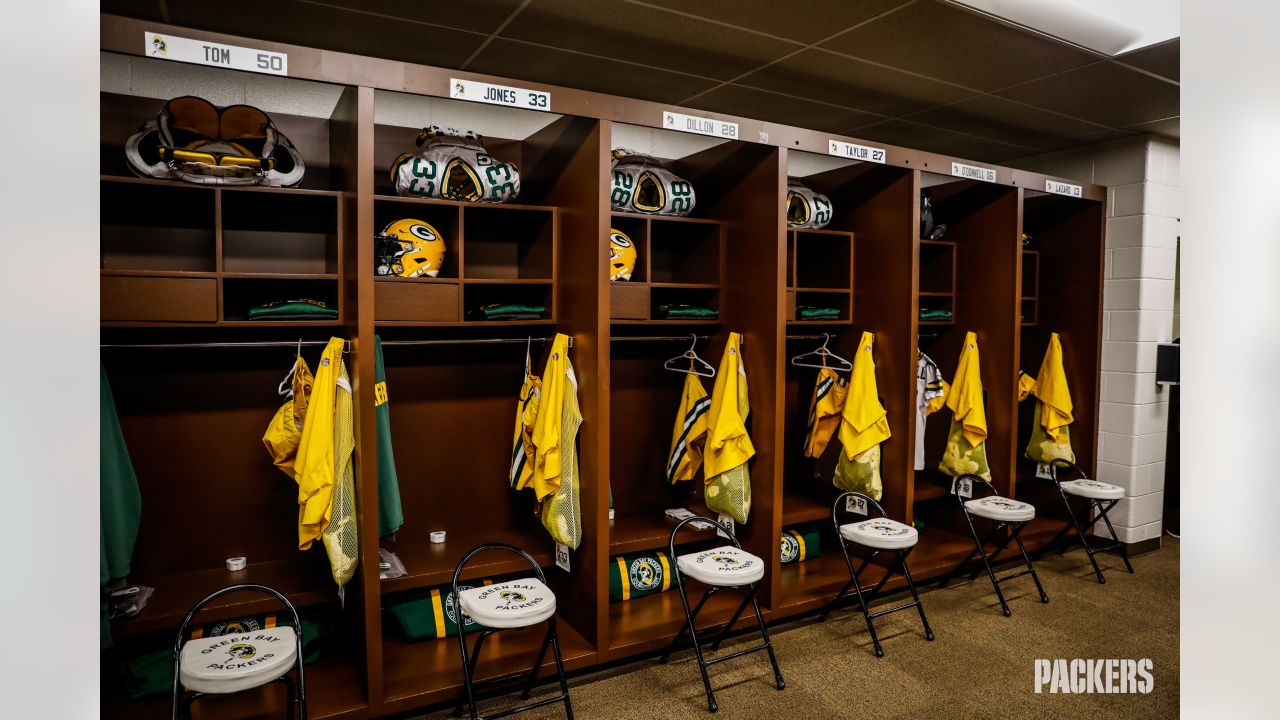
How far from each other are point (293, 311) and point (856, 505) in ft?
9.61

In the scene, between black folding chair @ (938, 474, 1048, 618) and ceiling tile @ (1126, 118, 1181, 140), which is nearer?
black folding chair @ (938, 474, 1048, 618)

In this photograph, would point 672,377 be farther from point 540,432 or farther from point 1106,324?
point 1106,324

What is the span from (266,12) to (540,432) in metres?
2.00

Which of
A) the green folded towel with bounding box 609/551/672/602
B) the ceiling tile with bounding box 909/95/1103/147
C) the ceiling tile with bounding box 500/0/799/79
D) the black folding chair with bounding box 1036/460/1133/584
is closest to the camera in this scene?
the ceiling tile with bounding box 500/0/799/79

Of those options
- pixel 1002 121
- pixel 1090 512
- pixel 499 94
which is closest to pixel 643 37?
pixel 499 94

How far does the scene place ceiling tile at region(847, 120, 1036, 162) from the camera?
191 inches

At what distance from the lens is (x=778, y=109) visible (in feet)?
14.5

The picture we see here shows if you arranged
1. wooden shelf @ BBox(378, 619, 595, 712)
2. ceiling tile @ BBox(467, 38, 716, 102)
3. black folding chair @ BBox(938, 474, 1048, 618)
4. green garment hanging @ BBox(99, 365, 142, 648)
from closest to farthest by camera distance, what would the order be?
1. green garment hanging @ BBox(99, 365, 142, 648)
2. wooden shelf @ BBox(378, 619, 595, 712)
3. ceiling tile @ BBox(467, 38, 716, 102)
4. black folding chair @ BBox(938, 474, 1048, 618)

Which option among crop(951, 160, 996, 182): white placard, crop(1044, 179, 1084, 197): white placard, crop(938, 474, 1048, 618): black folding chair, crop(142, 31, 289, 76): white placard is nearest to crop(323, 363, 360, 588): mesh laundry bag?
crop(142, 31, 289, 76): white placard

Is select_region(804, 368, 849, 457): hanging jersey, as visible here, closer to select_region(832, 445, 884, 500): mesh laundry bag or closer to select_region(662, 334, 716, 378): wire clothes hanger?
select_region(832, 445, 884, 500): mesh laundry bag

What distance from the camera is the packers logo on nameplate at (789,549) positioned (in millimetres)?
4184

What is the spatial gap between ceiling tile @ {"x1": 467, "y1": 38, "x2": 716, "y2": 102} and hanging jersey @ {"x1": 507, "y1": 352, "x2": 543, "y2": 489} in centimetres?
152

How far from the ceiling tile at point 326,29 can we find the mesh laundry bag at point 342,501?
4.76 ft

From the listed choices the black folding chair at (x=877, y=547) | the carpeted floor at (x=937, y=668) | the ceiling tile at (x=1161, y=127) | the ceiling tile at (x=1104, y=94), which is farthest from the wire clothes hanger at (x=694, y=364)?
the ceiling tile at (x=1161, y=127)
